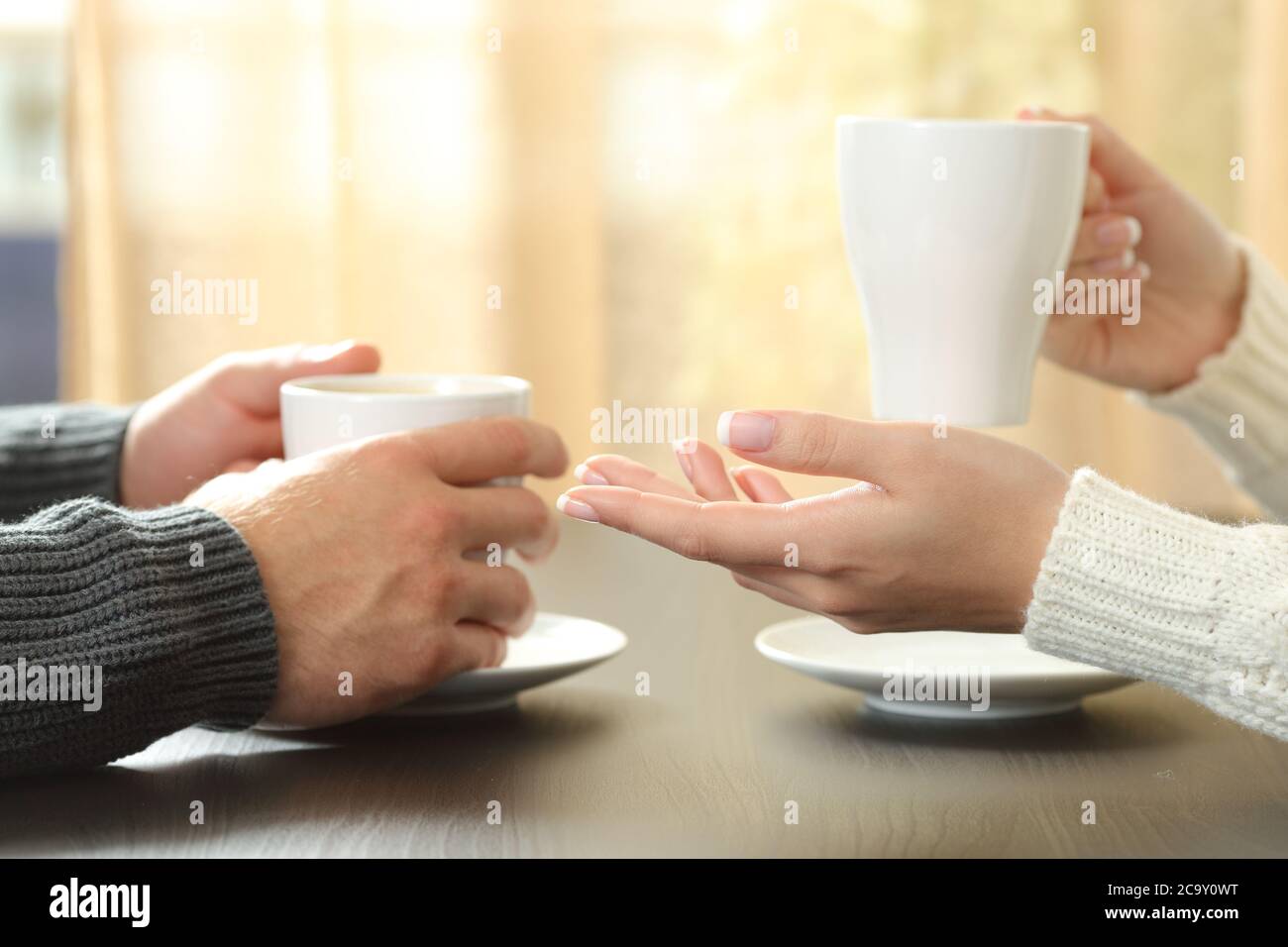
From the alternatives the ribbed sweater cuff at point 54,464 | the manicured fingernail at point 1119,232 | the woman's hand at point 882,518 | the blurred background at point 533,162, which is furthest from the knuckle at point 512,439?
the blurred background at point 533,162

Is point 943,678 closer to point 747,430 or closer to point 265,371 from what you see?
point 747,430

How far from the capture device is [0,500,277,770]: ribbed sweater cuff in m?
0.62

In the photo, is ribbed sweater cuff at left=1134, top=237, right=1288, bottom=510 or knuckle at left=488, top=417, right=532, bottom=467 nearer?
knuckle at left=488, top=417, right=532, bottom=467

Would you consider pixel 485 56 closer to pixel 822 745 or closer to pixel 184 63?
pixel 184 63

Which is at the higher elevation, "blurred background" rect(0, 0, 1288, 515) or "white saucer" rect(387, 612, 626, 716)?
"blurred background" rect(0, 0, 1288, 515)

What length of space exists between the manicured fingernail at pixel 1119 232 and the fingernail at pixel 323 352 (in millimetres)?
557

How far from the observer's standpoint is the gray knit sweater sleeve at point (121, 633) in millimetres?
619

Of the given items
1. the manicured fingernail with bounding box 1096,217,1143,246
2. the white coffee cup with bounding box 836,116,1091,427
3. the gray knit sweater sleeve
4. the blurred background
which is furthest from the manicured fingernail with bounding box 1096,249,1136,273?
the blurred background

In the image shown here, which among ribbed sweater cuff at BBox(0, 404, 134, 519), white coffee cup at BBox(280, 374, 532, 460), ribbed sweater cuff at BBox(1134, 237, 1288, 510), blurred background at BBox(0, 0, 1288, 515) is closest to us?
white coffee cup at BBox(280, 374, 532, 460)

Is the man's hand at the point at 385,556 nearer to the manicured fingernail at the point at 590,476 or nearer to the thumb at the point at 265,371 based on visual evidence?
the manicured fingernail at the point at 590,476

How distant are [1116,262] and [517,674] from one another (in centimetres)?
64

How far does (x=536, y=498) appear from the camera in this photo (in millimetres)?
788

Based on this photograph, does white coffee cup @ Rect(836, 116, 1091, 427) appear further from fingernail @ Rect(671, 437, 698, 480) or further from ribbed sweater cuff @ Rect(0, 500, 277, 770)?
ribbed sweater cuff @ Rect(0, 500, 277, 770)
